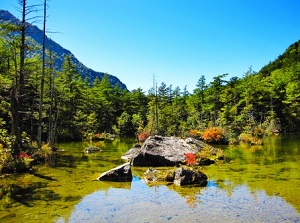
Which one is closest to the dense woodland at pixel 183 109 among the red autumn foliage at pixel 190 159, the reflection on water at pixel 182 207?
the red autumn foliage at pixel 190 159

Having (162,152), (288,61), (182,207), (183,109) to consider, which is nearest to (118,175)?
(182,207)

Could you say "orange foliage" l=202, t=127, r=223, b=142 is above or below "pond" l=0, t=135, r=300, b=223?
above

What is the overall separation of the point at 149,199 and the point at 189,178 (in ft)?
10.2

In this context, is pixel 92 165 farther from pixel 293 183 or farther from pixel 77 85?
pixel 77 85

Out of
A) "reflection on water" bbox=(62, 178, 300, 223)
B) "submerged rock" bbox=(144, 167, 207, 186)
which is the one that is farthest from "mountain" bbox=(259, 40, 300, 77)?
"reflection on water" bbox=(62, 178, 300, 223)

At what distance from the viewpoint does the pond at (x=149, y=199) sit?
9305mm

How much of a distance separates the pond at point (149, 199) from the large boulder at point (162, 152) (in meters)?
3.60

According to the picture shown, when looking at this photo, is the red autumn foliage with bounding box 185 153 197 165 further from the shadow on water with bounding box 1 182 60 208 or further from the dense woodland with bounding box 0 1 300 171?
the dense woodland with bounding box 0 1 300 171

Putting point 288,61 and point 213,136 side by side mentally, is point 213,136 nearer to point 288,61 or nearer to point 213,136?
point 213,136

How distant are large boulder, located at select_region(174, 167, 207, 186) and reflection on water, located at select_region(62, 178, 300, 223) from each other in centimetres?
92

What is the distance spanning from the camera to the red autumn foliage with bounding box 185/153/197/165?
19.8 metres

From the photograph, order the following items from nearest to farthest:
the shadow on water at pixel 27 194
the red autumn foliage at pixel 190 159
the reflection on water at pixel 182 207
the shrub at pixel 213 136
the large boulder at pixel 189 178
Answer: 1. the reflection on water at pixel 182 207
2. the shadow on water at pixel 27 194
3. the large boulder at pixel 189 178
4. the red autumn foliage at pixel 190 159
5. the shrub at pixel 213 136

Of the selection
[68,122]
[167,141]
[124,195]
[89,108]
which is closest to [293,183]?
[124,195]

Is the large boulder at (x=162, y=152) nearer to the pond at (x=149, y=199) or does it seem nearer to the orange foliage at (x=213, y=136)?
the pond at (x=149, y=199)
